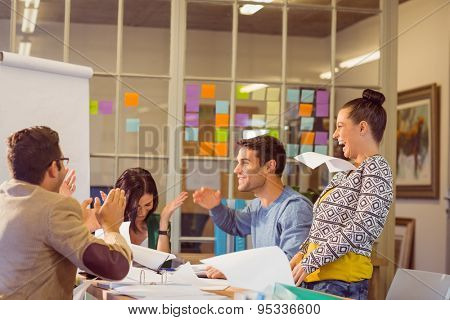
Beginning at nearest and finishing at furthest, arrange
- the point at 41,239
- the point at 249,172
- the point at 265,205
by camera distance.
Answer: the point at 41,239 → the point at 265,205 → the point at 249,172

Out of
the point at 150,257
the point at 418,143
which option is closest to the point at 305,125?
the point at 418,143

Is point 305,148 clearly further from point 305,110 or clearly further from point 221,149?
point 221,149

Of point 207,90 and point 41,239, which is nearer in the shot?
point 41,239

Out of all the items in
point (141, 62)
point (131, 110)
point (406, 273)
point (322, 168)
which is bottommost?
point (406, 273)

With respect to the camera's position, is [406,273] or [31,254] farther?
[406,273]

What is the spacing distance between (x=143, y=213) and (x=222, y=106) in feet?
3.46

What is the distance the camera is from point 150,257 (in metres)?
2.16

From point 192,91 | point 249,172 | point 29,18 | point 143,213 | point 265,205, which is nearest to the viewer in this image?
point 265,205

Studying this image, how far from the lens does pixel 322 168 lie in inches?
176

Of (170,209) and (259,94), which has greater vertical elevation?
(259,94)

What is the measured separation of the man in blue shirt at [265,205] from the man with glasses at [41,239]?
840 mm

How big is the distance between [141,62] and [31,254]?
15.6 feet

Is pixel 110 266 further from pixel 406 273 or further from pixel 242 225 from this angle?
pixel 242 225
